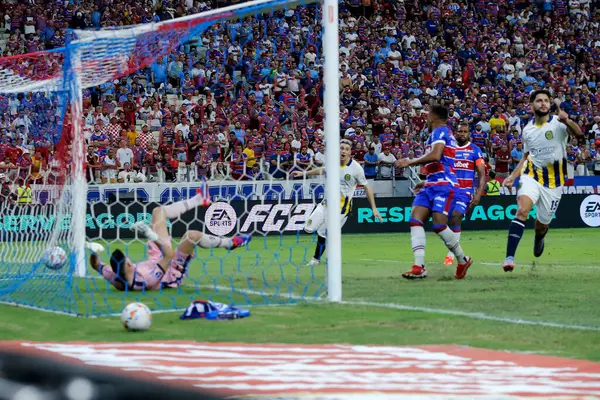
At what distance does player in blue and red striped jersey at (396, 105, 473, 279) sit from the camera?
1230 centimetres

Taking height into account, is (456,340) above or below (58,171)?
below

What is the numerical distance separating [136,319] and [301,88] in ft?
34.9

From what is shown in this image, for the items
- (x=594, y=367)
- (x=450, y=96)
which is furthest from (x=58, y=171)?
(x=450, y=96)

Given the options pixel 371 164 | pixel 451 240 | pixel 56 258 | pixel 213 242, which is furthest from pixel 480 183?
pixel 371 164

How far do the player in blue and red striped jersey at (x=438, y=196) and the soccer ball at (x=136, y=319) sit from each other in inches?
215

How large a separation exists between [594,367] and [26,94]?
35.8 feet

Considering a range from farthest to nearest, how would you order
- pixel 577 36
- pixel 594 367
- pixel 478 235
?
pixel 577 36, pixel 478 235, pixel 594 367

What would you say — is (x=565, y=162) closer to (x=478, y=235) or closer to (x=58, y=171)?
(x=58, y=171)

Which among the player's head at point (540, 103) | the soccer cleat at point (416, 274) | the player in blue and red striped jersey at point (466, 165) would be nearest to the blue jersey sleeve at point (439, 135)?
the player's head at point (540, 103)

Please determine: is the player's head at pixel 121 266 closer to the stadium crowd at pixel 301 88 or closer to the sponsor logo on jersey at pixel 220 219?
the stadium crowd at pixel 301 88

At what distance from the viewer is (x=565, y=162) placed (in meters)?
12.8

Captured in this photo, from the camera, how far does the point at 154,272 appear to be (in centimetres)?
1020

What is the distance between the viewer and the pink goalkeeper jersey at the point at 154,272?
10.2 meters

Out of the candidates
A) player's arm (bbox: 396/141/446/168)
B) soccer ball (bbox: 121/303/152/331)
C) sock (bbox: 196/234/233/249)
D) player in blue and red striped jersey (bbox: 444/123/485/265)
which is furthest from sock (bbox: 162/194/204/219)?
player in blue and red striped jersey (bbox: 444/123/485/265)
